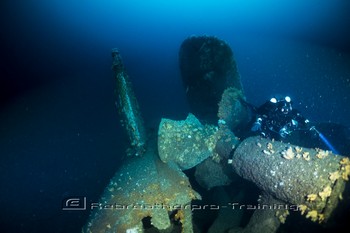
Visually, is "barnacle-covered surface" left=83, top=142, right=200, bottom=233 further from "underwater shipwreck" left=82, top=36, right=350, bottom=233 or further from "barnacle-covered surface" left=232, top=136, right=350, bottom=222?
"barnacle-covered surface" left=232, top=136, right=350, bottom=222

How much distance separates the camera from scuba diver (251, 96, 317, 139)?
283 inches

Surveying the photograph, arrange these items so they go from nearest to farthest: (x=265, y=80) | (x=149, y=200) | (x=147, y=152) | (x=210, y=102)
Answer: (x=149, y=200) → (x=147, y=152) → (x=210, y=102) → (x=265, y=80)

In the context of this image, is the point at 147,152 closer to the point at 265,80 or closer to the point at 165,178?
the point at 165,178

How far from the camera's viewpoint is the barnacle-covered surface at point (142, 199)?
4.49m

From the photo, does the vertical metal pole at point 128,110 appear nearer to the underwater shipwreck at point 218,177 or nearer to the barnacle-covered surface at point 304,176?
the underwater shipwreck at point 218,177

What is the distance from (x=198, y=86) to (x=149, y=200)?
4834 mm

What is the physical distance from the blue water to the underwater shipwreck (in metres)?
2.00

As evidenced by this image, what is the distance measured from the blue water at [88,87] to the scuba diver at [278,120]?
3184 mm

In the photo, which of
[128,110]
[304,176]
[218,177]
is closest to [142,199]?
[128,110]


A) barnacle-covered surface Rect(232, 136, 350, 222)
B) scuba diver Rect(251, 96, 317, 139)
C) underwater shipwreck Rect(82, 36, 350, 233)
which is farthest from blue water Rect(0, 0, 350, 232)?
barnacle-covered surface Rect(232, 136, 350, 222)

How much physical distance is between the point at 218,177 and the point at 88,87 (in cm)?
3092

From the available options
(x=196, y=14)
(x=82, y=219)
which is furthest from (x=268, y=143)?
(x=196, y=14)

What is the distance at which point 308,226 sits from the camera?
16.6ft

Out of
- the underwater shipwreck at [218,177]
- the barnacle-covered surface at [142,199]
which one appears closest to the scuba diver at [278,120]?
the underwater shipwreck at [218,177]
